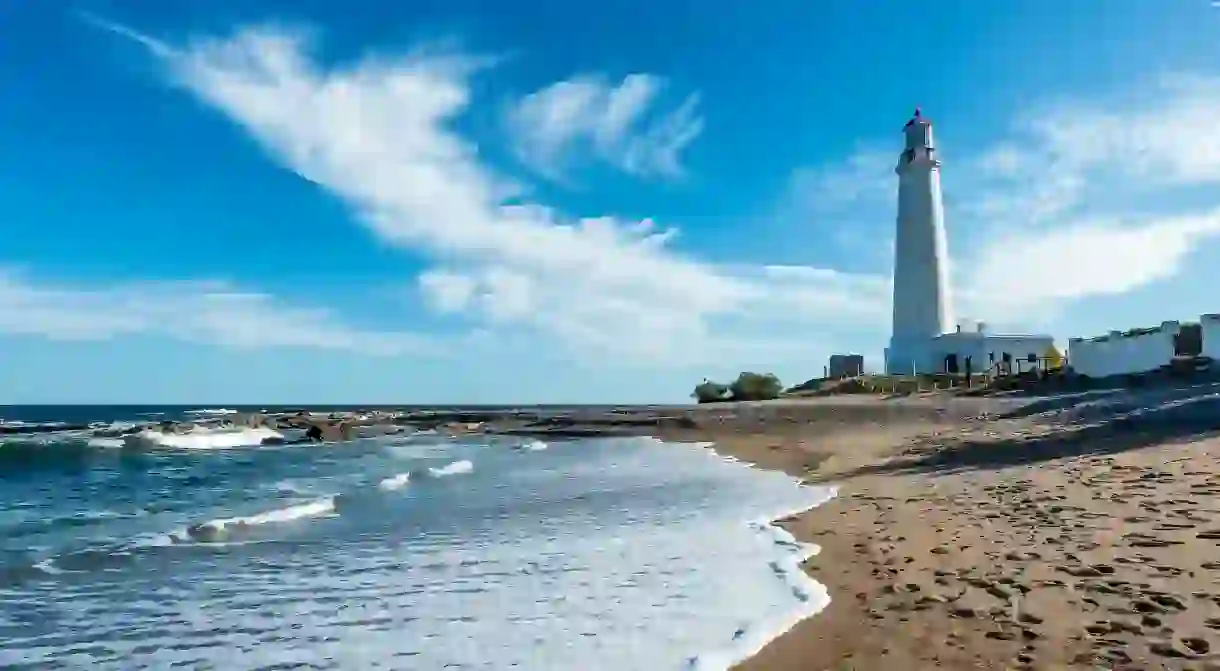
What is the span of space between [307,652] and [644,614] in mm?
2378

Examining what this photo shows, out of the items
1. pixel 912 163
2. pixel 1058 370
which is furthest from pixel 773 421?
pixel 912 163

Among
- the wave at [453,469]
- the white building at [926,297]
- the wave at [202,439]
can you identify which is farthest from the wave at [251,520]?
the white building at [926,297]

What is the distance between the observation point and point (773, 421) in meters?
32.2

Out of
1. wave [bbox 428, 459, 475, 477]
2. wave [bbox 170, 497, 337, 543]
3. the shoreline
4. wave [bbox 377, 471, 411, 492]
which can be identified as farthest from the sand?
wave [bbox 428, 459, 475, 477]

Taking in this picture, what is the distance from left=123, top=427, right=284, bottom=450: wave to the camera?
3800 centimetres

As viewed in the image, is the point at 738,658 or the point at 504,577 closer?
the point at 738,658

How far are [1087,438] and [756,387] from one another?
38.4 metres

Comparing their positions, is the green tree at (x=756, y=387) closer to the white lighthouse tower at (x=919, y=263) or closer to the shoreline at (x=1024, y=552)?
the white lighthouse tower at (x=919, y=263)

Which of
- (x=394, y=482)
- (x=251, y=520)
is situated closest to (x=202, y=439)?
(x=394, y=482)

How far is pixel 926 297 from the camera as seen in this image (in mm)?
41250

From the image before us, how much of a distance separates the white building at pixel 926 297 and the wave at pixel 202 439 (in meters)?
31.5

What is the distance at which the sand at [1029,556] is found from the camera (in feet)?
15.9

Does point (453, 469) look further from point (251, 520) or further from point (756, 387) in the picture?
point (756, 387)

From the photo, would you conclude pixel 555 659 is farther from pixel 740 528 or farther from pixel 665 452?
pixel 665 452
